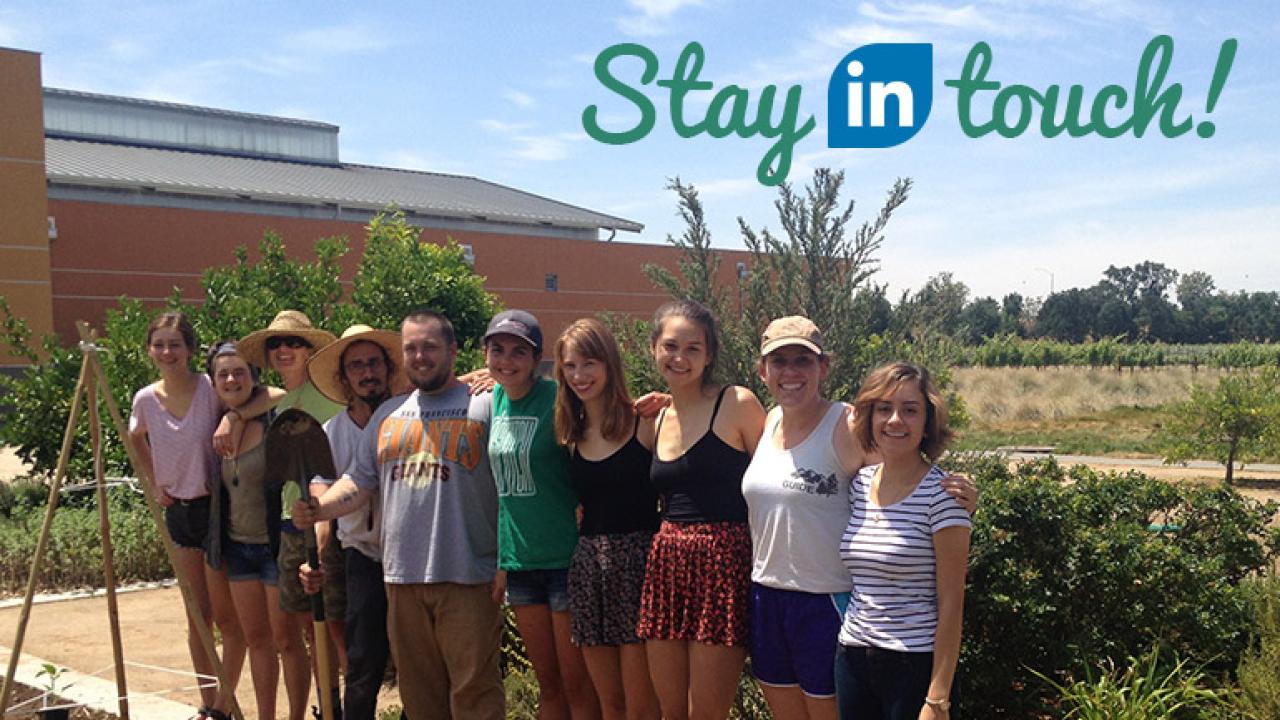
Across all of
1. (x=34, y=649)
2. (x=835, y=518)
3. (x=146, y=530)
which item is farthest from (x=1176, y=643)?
(x=146, y=530)

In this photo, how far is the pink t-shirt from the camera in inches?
196

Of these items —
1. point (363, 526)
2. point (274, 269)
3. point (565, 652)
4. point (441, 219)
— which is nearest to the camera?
point (565, 652)

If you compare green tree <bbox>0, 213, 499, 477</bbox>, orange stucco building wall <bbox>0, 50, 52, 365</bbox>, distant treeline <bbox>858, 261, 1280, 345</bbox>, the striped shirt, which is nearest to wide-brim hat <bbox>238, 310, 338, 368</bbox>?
the striped shirt

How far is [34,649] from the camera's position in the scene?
6695 mm

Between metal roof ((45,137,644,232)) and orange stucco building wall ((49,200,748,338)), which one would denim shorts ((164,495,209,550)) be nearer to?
orange stucco building wall ((49,200,748,338))

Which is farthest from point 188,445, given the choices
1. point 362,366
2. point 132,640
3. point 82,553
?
point 82,553

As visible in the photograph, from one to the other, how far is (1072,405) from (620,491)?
3200 centimetres

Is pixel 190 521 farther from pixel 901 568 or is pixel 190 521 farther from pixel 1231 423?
pixel 1231 423

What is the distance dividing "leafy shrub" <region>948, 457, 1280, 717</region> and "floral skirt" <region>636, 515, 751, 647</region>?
1391mm

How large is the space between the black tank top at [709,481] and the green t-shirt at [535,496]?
1.54 ft

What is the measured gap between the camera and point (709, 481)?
3.57 metres

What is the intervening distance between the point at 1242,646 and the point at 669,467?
287cm

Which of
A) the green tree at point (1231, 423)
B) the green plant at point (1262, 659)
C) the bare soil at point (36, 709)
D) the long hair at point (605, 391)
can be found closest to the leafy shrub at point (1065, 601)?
the green plant at point (1262, 659)

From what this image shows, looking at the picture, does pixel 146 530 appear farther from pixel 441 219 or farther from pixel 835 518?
pixel 441 219
